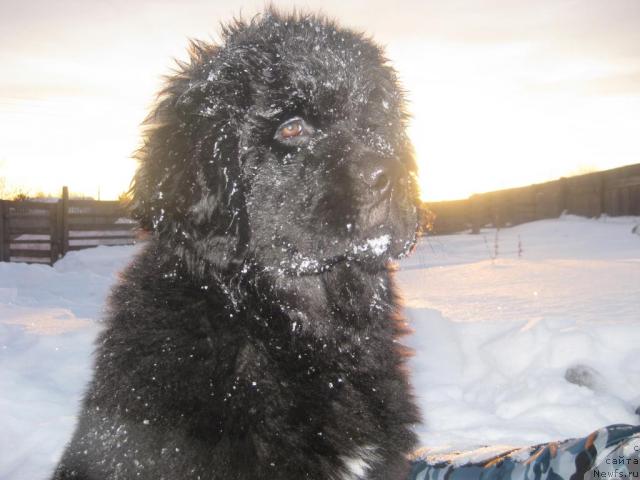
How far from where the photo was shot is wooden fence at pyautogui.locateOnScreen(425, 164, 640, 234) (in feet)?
46.1

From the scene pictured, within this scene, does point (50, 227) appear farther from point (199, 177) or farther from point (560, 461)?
point (560, 461)

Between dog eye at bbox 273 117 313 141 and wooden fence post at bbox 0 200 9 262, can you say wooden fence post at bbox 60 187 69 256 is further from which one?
dog eye at bbox 273 117 313 141

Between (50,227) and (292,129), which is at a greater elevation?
(292,129)

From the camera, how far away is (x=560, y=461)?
83.4 inches

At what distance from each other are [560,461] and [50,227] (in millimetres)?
17636

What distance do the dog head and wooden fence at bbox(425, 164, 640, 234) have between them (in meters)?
9.17

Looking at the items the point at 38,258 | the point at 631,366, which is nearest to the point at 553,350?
the point at 631,366

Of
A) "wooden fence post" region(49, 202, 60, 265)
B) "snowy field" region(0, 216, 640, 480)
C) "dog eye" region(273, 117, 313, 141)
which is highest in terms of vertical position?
"dog eye" region(273, 117, 313, 141)

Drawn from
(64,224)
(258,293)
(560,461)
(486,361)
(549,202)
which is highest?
(549,202)

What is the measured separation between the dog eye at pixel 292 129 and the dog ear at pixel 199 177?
0.60ft

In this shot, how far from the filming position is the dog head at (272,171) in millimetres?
2197

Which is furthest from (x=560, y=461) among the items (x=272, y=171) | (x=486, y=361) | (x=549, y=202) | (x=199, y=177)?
(x=549, y=202)

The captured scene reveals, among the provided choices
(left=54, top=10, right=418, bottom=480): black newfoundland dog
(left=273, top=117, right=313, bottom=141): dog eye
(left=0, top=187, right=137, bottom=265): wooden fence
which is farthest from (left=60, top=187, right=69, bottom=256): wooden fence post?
(left=273, top=117, right=313, bottom=141): dog eye

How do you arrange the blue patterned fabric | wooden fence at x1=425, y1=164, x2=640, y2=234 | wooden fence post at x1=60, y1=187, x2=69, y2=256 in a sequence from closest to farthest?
the blue patterned fabric < wooden fence at x1=425, y1=164, x2=640, y2=234 < wooden fence post at x1=60, y1=187, x2=69, y2=256
